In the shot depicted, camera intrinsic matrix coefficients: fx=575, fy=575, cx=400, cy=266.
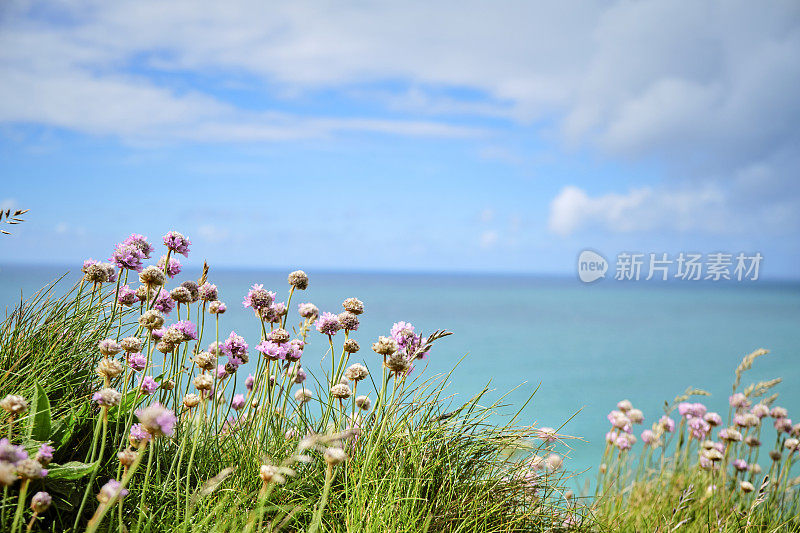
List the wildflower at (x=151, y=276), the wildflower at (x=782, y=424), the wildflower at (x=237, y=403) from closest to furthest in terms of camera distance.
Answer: the wildflower at (x=151, y=276) → the wildflower at (x=237, y=403) → the wildflower at (x=782, y=424)

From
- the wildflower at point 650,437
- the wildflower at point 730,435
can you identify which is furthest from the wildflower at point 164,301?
the wildflower at point 650,437

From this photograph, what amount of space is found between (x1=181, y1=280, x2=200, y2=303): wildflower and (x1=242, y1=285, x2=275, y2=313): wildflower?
0.25 metres

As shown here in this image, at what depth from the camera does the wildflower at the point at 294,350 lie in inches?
104

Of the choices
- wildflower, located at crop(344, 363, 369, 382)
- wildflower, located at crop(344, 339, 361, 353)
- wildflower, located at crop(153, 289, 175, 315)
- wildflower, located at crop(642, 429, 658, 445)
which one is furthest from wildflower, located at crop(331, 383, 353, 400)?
wildflower, located at crop(642, 429, 658, 445)

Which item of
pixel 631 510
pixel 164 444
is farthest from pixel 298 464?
pixel 631 510

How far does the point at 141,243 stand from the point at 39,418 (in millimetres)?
1007

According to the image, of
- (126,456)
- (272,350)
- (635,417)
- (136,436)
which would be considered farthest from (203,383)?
(635,417)

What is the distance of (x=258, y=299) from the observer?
274 cm

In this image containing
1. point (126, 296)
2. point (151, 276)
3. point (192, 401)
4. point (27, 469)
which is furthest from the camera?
point (126, 296)

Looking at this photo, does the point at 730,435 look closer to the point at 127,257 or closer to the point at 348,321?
the point at 348,321

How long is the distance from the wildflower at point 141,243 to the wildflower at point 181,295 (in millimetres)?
280

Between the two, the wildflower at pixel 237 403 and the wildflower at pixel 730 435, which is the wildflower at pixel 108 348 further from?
the wildflower at pixel 730 435

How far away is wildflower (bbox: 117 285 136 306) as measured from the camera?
9.27 ft

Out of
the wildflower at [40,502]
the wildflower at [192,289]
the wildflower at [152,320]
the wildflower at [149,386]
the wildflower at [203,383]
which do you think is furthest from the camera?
the wildflower at [192,289]
